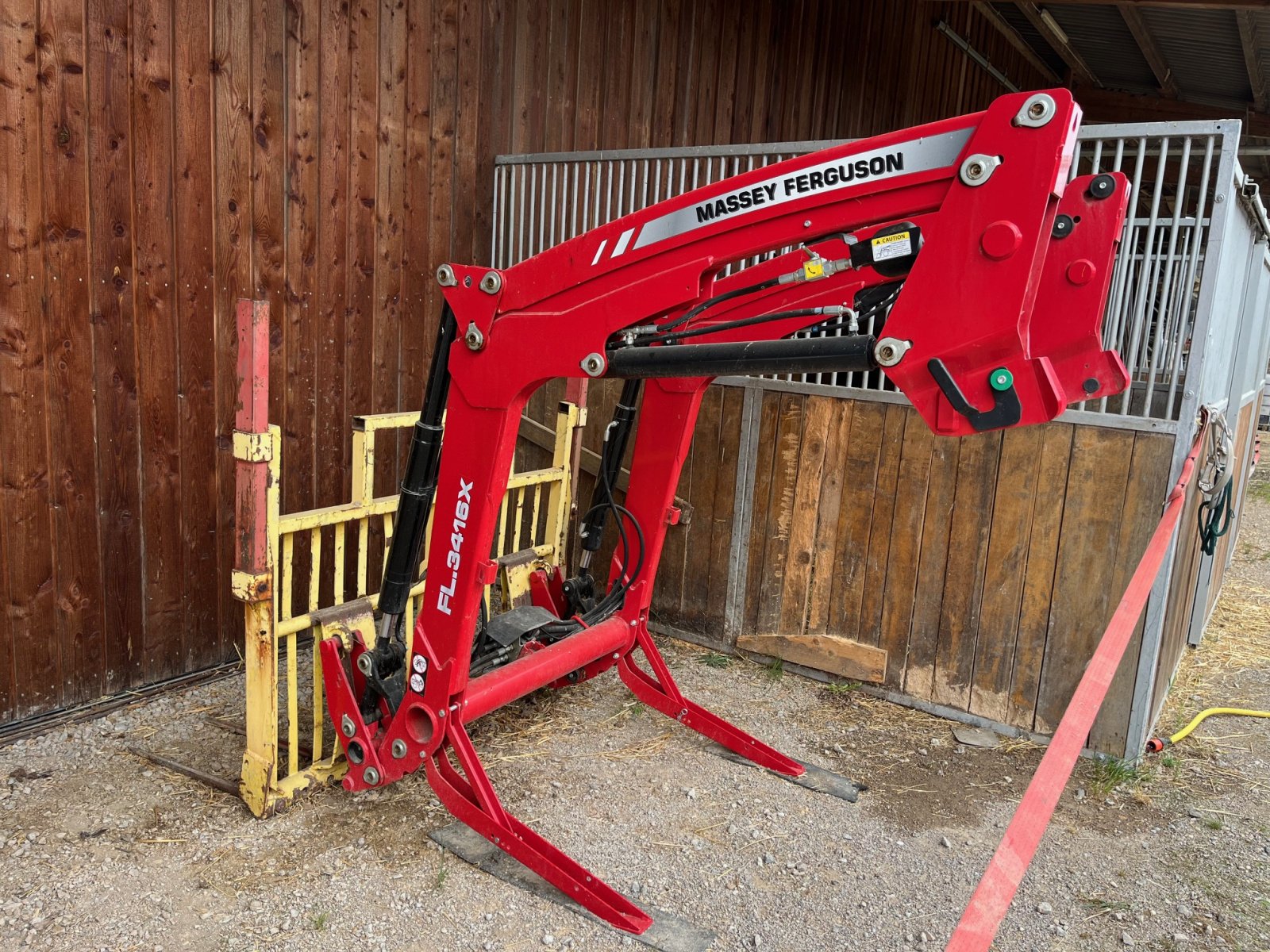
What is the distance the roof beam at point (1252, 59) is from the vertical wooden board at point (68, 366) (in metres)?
8.18

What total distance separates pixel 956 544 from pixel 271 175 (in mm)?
3364

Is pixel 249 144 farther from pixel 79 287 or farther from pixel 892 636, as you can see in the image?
pixel 892 636

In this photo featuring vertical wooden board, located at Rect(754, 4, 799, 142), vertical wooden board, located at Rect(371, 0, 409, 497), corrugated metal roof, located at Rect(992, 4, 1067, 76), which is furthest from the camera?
corrugated metal roof, located at Rect(992, 4, 1067, 76)

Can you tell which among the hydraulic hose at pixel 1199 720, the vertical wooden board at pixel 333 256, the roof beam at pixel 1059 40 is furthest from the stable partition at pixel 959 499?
the roof beam at pixel 1059 40

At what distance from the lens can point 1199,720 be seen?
4250 mm

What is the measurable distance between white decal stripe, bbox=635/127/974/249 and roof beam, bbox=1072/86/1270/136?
10086 millimetres

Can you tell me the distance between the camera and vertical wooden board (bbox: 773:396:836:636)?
4.43m

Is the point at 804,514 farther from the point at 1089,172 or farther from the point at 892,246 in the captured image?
the point at 892,246

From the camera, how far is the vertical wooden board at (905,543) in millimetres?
4172

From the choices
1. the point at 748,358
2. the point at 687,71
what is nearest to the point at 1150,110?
the point at 687,71

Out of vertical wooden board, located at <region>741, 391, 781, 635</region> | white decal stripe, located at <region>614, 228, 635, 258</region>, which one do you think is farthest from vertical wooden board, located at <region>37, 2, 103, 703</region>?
vertical wooden board, located at <region>741, 391, 781, 635</region>

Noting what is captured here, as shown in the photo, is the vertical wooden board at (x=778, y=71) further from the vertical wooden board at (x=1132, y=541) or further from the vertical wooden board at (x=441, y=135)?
the vertical wooden board at (x=1132, y=541)

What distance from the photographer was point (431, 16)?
→ 473 cm

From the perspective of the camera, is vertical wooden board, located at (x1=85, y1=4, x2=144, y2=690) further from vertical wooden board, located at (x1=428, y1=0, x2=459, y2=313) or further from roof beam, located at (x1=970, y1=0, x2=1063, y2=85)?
roof beam, located at (x1=970, y1=0, x2=1063, y2=85)
